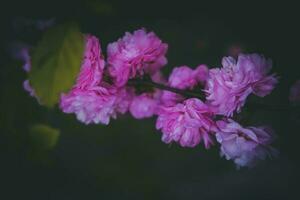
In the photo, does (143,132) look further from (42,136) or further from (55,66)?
(55,66)

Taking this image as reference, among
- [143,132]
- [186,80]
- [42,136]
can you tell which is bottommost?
[143,132]

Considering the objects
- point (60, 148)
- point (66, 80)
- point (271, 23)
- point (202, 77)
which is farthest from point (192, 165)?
point (66, 80)

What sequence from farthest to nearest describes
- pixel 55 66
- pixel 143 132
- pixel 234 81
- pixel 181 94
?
pixel 143 132 → pixel 181 94 → pixel 234 81 → pixel 55 66

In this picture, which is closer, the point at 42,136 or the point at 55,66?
the point at 55,66

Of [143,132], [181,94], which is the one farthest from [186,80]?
[143,132]

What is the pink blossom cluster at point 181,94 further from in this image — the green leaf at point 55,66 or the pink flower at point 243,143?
the green leaf at point 55,66

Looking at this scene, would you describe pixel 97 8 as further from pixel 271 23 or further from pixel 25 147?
pixel 271 23

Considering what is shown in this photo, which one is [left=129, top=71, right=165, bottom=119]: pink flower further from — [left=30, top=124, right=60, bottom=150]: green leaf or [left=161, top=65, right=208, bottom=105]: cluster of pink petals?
[left=30, top=124, right=60, bottom=150]: green leaf
